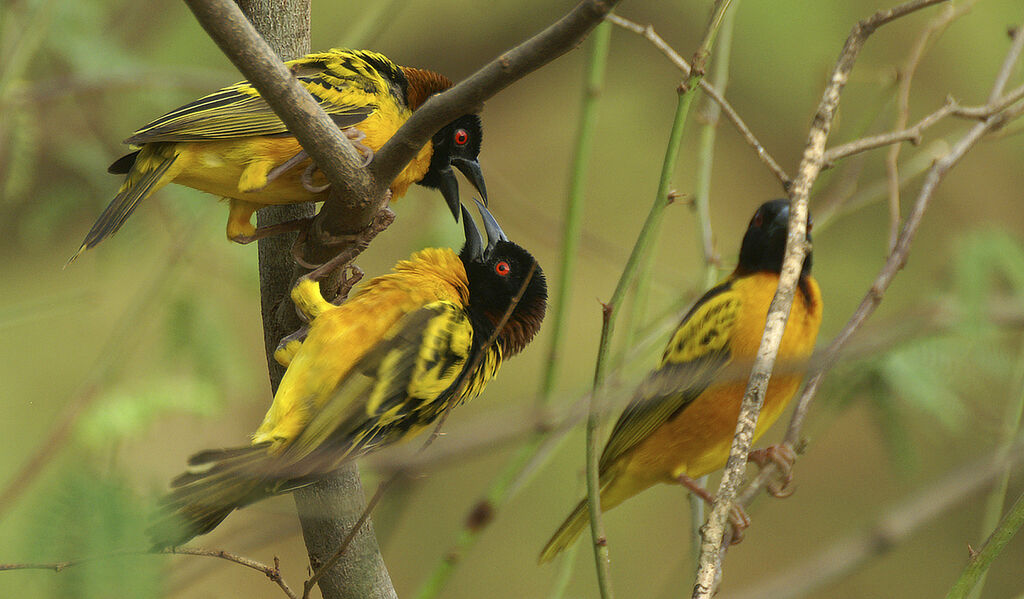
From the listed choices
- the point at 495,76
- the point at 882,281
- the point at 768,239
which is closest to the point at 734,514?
the point at 882,281

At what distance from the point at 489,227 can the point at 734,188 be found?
3.10m

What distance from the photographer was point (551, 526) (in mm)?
5258

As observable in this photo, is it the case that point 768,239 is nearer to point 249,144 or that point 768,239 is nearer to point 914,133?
point 914,133

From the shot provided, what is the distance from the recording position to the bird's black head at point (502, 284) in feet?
9.48

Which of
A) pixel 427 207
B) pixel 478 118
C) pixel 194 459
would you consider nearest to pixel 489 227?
pixel 478 118

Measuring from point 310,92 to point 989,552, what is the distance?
2.07m

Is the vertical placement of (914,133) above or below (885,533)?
above

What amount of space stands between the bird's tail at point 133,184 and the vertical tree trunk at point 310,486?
287 millimetres

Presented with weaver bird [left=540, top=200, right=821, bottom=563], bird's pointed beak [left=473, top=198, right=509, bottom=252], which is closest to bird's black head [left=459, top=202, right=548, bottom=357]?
bird's pointed beak [left=473, top=198, right=509, bottom=252]

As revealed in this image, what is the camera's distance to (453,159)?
3.13 metres

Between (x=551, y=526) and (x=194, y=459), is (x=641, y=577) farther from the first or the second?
(x=194, y=459)

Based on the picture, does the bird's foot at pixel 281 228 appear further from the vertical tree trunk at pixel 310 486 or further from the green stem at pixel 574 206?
the green stem at pixel 574 206

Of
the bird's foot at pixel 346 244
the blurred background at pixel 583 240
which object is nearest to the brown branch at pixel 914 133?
the blurred background at pixel 583 240

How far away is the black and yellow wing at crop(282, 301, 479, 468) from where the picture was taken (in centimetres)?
227
